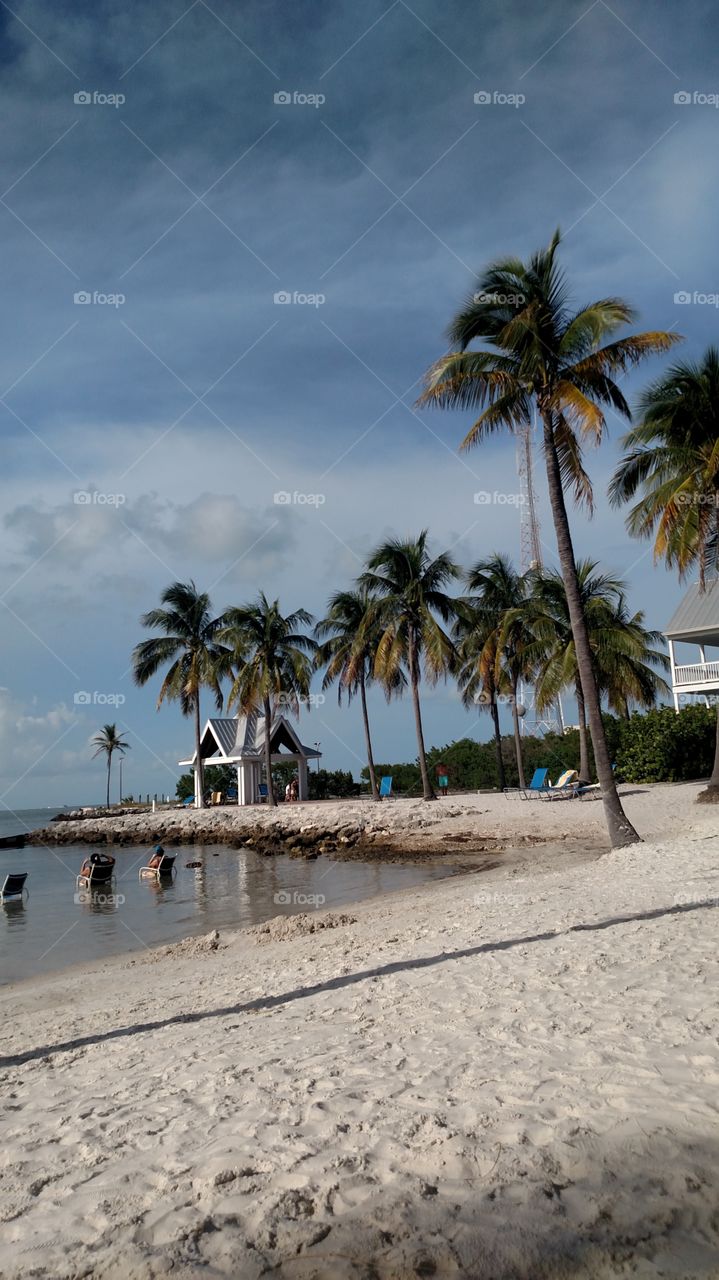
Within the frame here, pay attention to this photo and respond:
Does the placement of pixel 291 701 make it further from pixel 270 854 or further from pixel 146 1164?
pixel 146 1164

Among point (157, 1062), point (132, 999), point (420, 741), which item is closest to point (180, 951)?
point (132, 999)

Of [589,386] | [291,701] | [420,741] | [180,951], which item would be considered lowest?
[180,951]

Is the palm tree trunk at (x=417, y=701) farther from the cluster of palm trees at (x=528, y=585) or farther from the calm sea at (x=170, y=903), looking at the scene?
the calm sea at (x=170, y=903)

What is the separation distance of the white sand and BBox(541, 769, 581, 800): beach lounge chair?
1994 centimetres

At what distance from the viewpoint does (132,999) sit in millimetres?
8445

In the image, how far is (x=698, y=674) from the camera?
31688 millimetres

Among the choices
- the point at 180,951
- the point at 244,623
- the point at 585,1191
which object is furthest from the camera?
the point at 244,623

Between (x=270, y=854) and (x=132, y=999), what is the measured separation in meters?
19.4

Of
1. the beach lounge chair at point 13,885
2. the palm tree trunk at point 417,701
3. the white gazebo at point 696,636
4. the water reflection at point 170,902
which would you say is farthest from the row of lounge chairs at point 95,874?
the white gazebo at point 696,636

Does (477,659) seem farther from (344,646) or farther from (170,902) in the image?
(170,902)

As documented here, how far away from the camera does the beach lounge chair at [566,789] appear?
27422 mm

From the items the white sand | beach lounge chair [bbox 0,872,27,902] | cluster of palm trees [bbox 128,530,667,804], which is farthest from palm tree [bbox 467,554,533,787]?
the white sand

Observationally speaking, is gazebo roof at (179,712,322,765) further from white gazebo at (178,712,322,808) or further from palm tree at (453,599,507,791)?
palm tree at (453,599,507,791)

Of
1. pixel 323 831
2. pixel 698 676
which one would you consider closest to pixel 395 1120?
pixel 323 831
